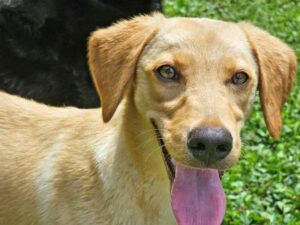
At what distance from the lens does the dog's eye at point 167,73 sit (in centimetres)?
415

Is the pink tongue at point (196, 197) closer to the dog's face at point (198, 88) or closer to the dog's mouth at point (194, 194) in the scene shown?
the dog's mouth at point (194, 194)

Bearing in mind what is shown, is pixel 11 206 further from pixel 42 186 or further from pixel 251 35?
pixel 251 35

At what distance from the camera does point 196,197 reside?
4.32 m

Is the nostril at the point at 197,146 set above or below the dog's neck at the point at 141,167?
above

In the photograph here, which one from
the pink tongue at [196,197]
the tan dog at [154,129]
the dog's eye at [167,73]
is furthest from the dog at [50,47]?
the pink tongue at [196,197]

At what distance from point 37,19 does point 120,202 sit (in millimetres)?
2561

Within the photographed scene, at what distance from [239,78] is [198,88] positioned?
0.85 feet

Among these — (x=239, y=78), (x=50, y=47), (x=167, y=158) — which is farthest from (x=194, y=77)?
(x=50, y=47)

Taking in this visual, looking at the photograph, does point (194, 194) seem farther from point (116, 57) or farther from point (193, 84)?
point (116, 57)

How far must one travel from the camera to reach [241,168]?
6918 mm

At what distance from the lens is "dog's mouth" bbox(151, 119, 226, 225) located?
Result: 14.1 ft

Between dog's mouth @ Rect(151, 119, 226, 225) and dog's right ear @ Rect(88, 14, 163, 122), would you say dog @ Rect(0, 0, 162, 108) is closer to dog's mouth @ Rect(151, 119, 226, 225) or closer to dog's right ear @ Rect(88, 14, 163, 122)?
dog's right ear @ Rect(88, 14, 163, 122)

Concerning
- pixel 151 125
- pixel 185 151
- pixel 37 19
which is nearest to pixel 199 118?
pixel 185 151

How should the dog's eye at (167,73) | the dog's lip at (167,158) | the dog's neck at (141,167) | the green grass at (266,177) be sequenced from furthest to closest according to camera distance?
the green grass at (266,177), the dog's neck at (141,167), the dog's lip at (167,158), the dog's eye at (167,73)
